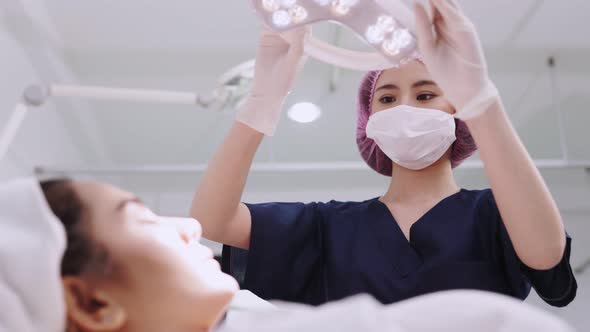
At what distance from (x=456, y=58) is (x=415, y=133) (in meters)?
0.26

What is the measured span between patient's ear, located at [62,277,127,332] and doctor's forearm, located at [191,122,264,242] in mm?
398

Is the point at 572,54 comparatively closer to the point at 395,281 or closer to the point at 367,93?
the point at 367,93

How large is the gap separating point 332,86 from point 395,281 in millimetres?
2507

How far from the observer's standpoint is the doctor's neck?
1.40m

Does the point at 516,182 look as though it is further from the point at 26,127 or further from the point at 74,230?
the point at 26,127

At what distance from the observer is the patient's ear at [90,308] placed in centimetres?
83

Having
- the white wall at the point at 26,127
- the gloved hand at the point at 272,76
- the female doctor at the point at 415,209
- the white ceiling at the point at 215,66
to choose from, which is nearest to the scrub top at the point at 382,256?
the female doctor at the point at 415,209

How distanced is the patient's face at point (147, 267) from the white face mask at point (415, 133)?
57 centimetres

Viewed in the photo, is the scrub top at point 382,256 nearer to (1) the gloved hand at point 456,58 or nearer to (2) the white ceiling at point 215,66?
(1) the gloved hand at point 456,58

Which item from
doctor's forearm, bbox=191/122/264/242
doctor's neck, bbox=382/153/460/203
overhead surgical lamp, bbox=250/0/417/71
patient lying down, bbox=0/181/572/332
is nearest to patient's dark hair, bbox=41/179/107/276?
patient lying down, bbox=0/181/572/332

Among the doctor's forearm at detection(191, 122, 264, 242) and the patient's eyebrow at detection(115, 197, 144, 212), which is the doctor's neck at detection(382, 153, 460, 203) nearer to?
the doctor's forearm at detection(191, 122, 264, 242)

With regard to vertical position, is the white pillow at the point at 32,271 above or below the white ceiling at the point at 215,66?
above

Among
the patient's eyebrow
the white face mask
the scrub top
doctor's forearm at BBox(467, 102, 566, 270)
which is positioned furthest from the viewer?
the white face mask

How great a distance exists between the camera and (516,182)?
1.05 meters
